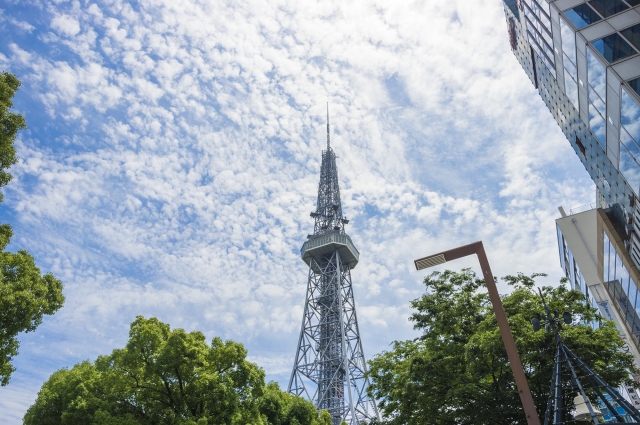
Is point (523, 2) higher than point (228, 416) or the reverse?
higher

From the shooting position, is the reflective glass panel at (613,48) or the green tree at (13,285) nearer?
the green tree at (13,285)

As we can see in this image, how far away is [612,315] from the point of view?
28.3m

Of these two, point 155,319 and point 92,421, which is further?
point 155,319

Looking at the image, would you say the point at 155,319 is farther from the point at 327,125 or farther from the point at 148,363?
the point at 327,125

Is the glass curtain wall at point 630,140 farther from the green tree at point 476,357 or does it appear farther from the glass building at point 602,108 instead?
the green tree at point 476,357

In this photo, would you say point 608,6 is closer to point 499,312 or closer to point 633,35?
point 633,35

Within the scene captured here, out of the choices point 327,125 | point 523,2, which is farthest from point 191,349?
point 327,125

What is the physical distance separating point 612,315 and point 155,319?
90.7ft

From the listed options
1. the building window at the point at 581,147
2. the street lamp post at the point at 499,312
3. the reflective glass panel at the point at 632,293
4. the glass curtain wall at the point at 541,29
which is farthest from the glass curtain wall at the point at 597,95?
the street lamp post at the point at 499,312

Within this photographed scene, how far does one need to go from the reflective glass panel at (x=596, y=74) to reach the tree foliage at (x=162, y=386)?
16.8m

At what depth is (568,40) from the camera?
17.5 m

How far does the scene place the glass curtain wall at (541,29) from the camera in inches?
777

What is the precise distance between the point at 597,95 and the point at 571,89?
3.28 meters

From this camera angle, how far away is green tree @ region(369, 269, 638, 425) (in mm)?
13320
